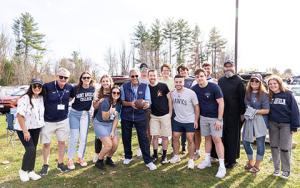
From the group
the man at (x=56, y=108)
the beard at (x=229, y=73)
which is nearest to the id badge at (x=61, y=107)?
the man at (x=56, y=108)

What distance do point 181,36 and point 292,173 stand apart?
43.2 m

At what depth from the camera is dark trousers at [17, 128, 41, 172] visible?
17.1 ft

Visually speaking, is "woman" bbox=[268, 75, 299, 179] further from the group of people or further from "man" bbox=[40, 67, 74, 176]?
"man" bbox=[40, 67, 74, 176]


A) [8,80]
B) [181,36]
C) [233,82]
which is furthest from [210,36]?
[233,82]

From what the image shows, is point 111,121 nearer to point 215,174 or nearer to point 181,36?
point 215,174

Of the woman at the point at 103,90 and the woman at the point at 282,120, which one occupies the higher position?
the woman at the point at 103,90

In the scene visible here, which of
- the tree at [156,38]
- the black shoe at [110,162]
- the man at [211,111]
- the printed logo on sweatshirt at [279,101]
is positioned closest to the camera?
the printed logo on sweatshirt at [279,101]

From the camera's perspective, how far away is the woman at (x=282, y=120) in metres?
5.30

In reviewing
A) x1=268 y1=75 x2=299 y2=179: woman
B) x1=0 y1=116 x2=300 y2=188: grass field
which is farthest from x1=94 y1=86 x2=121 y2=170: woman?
x1=268 y1=75 x2=299 y2=179: woman

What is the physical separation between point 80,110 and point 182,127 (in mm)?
2108

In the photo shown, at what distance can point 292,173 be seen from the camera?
19.1 ft

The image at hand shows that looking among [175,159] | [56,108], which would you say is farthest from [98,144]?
[175,159]

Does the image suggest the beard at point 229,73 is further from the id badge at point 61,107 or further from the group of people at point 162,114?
the id badge at point 61,107

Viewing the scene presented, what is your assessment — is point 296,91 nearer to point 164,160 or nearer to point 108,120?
point 164,160
